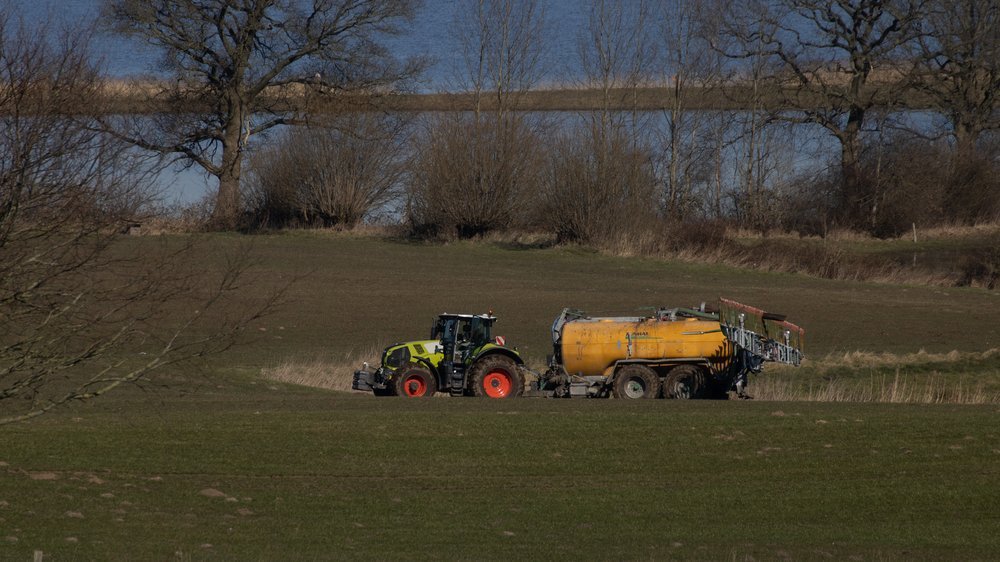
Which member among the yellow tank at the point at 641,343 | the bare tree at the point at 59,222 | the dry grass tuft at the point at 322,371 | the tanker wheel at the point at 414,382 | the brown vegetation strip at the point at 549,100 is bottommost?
the dry grass tuft at the point at 322,371

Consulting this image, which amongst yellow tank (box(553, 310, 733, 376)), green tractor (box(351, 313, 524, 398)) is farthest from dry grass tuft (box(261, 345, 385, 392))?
yellow tank (box(553, 310, 733, 376))

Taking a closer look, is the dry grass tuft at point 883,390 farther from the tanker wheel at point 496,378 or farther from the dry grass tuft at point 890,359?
the tanker wheel at point 496,378

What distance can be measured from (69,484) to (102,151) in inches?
210

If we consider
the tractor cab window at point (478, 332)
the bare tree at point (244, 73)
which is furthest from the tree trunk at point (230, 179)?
the tractor cab window at point (478, 332)

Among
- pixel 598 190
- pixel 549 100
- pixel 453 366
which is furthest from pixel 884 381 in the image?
pixel 549 100

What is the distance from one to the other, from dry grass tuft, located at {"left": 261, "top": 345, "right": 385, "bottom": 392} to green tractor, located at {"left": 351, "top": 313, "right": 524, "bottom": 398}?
2437 millimetres

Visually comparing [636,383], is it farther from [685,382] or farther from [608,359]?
[685,382]

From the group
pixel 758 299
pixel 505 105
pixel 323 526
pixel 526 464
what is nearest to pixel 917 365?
pixel 758 299

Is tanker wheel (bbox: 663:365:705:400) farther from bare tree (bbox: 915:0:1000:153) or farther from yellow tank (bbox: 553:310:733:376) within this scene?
bare tree (bbox: 915:0:1000:153)

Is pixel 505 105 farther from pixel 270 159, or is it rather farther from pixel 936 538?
pixel 936 538

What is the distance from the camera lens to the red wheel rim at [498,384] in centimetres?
2716

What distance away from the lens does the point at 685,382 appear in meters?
27.6

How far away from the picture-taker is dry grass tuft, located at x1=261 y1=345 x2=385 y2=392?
100 feet

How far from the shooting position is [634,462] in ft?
60.6
